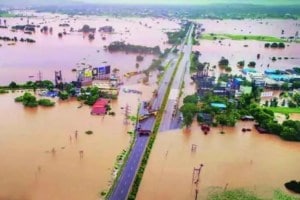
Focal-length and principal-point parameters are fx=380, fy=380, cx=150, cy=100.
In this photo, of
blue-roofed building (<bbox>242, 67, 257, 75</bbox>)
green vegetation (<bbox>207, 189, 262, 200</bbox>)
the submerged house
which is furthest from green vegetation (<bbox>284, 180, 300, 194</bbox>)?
blue-roofed building (<bbox>242, 67, 257, 75</bbox>)

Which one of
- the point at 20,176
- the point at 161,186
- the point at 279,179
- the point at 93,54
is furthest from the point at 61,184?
the point at 93,54

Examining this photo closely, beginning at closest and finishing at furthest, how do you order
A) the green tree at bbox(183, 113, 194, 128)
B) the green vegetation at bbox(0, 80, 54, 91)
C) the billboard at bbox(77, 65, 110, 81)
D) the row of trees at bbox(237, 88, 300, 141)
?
the row of trees at bbox(237, 88, 300, 141) < the green tree at bbox(183, 113, 194, 128) < the green vegetation at bbox(0, 80, 54, 91) < the billboard at bbox(77, 65, 110, 81)

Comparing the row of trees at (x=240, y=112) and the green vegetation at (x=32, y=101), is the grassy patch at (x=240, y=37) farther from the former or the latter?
the green vegetation at (x=32, y=101)

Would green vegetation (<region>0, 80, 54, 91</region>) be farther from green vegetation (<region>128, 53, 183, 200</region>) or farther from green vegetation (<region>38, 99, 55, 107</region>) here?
green vegetation (<region>128, 53, 183, 200</region>)

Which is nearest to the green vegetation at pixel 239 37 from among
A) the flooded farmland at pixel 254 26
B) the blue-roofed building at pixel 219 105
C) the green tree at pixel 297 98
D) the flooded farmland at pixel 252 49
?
the flooded farmland at pixel 252 49

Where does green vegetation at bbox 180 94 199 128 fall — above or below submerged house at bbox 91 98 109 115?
above

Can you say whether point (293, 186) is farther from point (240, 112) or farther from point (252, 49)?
point (252, 49)
